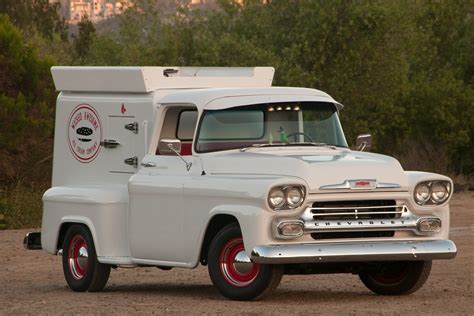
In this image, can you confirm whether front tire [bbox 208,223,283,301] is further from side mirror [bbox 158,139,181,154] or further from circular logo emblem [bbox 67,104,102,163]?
circular logo emblem [bbox 67,104,102,163]

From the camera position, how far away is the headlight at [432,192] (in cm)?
1394

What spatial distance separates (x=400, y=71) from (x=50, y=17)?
143 feet

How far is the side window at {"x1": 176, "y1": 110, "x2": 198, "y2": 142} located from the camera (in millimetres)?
15320

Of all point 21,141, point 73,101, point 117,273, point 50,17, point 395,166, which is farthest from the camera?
point 50,17

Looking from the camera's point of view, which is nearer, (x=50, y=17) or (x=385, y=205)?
(x=385, y=205)

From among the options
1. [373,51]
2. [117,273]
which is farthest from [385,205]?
[373,51]

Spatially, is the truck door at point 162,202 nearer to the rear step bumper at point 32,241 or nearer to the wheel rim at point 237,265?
the wheel rim at point 237,265

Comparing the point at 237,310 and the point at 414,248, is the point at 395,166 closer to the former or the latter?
the point at 414,248

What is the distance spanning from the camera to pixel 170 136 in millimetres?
15336

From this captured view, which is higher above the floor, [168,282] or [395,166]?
[395,166]

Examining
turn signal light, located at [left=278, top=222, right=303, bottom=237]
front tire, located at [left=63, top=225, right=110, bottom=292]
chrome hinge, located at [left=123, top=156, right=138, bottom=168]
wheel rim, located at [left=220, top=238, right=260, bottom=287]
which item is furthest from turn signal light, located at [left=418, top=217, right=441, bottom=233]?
front tire, located at [left=63, top=225, right=110, bottom=292]

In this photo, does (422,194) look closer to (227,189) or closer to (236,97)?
(227,189)

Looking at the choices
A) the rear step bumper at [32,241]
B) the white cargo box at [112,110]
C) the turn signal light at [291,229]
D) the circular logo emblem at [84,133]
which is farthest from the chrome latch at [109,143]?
the turn signal light at [291,229]

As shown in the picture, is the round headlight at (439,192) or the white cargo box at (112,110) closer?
the round headlight at (439,192)
